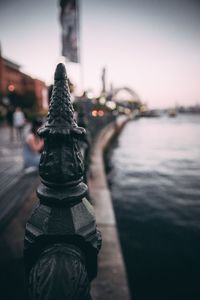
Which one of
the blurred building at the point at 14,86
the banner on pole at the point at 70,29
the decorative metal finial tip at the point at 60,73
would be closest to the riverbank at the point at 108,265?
the decorative metal finial tip at the point at 60,73

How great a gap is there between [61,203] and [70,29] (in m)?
9.09

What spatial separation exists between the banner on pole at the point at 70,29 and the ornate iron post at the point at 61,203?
27.9 feet

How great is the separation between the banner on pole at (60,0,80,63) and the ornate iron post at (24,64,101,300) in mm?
8508

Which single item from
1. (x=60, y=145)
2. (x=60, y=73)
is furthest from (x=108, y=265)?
(x=60, y=73)

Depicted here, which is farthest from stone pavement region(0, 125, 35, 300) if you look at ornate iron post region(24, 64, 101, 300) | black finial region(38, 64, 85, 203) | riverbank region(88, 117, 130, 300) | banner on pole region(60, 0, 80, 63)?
banner on pole region(60, 0, 80, 63)

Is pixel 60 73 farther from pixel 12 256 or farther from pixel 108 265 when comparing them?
pixel 108 265

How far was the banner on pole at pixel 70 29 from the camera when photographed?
8.45 meters

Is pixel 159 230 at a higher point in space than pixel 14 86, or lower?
lower

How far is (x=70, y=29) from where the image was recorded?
28.8ft

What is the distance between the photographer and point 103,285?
272 cm

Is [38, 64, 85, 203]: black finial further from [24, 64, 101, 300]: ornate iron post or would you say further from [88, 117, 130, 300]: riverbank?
[88, 117, 130, 300]: riverbank

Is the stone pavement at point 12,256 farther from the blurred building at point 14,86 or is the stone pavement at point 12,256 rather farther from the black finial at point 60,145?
the blurred building at point 14,86

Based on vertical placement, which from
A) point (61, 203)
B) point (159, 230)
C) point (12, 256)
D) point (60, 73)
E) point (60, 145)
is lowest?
point (159, 230)

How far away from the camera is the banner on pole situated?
845cm
